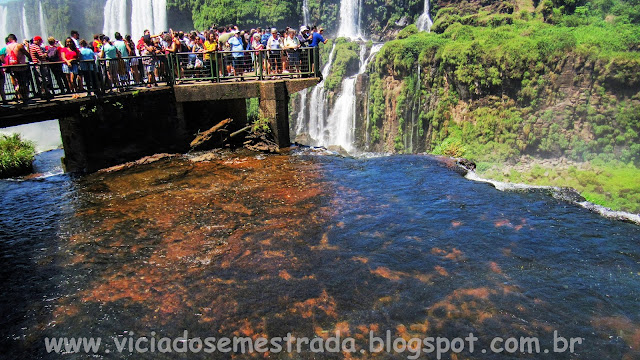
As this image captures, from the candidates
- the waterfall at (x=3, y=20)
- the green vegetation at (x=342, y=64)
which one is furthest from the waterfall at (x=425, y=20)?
the waterfall at (x=3, y=20)

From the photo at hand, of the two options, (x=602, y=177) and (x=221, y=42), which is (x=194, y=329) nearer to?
(x=221, y=42)

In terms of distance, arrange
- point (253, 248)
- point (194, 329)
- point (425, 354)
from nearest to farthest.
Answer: point (425, 354), point (194, 329), point (253, 248)

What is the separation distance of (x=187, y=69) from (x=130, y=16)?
1841 inches

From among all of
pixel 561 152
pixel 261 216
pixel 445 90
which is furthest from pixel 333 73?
pixel 261 216

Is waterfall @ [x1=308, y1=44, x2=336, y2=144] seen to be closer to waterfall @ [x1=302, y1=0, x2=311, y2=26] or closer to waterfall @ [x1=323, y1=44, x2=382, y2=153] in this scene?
waterfall @ [x1=323, y1=44, x2=382, y2=153]

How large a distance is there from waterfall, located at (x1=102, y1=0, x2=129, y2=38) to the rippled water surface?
49.8 meters

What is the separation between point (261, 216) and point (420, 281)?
3.77m

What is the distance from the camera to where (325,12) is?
5688 cm

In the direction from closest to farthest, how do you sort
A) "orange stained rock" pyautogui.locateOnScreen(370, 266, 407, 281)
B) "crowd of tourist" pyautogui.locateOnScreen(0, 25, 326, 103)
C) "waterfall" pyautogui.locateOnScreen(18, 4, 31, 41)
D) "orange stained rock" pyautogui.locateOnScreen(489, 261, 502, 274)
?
"orange stained rock" pyautogui.locateOnScreen(370, 266, 407, 281) < "orange stained rock" pyautogui.locateOnScreen(489, 261, 502, 274) < "crowd of tourist" pyautogui.locateOnScreen(0, 25, 326, 103) < "waterfall" pyautogui.locateOnScreen(18, 4, 31, 41)

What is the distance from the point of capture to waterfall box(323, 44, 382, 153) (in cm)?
3831

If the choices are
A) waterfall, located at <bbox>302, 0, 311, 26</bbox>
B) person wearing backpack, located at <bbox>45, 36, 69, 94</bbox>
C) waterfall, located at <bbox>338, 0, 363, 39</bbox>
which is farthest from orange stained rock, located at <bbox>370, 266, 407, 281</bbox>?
waterfall, located at <bbox>302, 0, 311, 26</bbox>

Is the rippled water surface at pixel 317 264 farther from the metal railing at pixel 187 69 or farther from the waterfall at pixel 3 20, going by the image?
the waterfall at pixel 3 20

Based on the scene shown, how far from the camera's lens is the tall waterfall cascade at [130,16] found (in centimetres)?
5394

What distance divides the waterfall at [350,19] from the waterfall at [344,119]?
16.4 m
